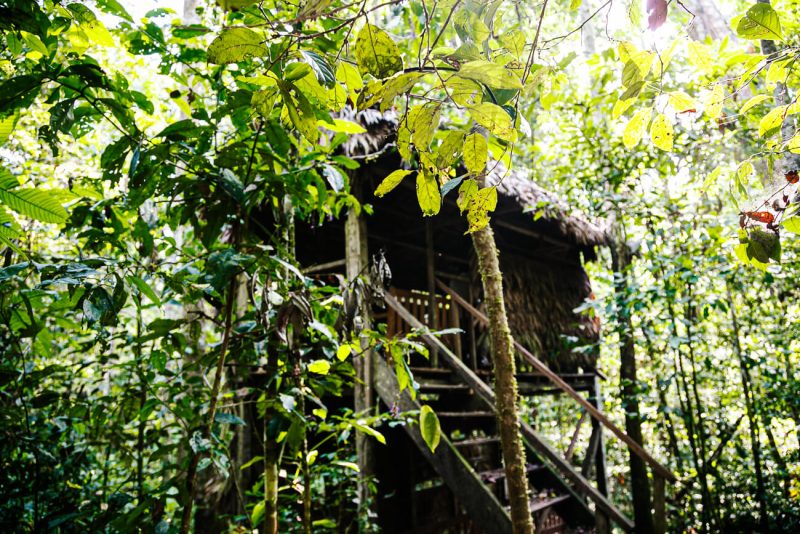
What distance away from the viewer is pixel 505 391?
195 centimetres

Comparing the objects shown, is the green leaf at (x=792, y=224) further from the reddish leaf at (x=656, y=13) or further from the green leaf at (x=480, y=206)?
the green leaf at (x=480, y=206)

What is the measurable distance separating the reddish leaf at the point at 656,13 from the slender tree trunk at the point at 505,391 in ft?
4.32

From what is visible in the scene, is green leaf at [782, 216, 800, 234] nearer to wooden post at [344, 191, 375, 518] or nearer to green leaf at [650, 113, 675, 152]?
green leaf at [650, 113, 675, 152]

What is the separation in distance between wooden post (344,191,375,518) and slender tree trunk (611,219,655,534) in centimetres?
212

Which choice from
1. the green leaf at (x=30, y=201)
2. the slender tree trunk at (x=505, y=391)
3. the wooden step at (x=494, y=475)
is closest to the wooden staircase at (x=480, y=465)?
the wooden step at (x=494, y=475)

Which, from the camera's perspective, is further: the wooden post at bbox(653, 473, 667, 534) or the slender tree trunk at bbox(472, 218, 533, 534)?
the wooden post at bbox(653, 473, 667, 534)

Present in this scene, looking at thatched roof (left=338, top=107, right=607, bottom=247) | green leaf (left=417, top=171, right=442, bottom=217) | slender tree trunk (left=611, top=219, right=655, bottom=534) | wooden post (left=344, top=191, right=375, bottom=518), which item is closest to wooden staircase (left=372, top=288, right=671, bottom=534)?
wooden post (left=344, top=191, right=375, bottom=518)

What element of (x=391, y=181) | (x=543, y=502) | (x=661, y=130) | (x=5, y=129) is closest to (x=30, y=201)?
(x=5, y=129)

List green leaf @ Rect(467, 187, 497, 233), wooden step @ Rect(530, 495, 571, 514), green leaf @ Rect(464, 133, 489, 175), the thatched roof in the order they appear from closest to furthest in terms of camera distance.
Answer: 1. green leaf @ Rect(464, 133, 489, 175)
2. green leaf @ Rect(467, 187, 497, 233)
3. the thatched roof
4. wooden step @ Rect(530, 495, 571, 514)

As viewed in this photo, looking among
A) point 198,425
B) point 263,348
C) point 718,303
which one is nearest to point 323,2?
point 198,425

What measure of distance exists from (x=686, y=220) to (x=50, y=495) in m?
4.65

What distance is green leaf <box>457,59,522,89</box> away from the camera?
23.3 inches

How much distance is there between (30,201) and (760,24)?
59.3 inches

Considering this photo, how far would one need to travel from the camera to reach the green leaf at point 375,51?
641mm
